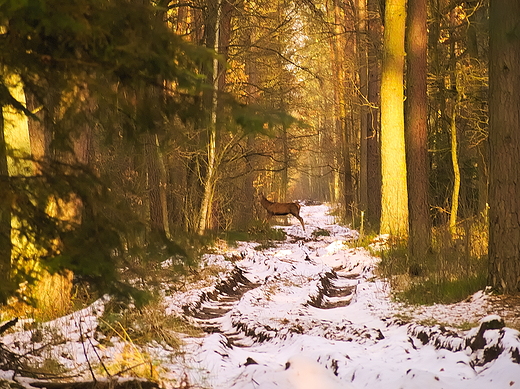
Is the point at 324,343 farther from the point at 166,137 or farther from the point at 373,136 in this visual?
the point at 373,136

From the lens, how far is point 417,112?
1296cm

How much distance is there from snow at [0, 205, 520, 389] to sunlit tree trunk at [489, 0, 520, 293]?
0.56 meters

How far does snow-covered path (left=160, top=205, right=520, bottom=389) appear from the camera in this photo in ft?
16.9

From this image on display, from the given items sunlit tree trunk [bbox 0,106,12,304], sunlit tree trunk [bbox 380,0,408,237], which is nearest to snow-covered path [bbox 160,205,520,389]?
sunlit tree trunk [bbox 0,106,12,304]

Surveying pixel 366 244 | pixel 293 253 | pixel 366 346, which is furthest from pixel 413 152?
pixel 366 346

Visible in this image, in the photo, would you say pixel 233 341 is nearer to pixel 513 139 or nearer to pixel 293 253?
pixel 513 139

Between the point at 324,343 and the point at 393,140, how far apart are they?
951 cm

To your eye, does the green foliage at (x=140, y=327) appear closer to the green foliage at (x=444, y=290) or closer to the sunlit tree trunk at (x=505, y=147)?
the green foliage at (x=444, y=290)

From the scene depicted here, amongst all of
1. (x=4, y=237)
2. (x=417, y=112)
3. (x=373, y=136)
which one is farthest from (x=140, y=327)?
(x=373, y=136)

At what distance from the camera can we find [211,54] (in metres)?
3.71

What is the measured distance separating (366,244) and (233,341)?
8605mm

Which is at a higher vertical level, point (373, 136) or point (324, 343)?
point (373, 136)

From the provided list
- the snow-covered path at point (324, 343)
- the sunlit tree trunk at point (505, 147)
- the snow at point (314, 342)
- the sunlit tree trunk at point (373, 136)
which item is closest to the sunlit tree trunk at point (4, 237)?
the snow at point (314, 342)

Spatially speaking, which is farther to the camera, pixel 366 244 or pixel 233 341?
pixel 366 244
